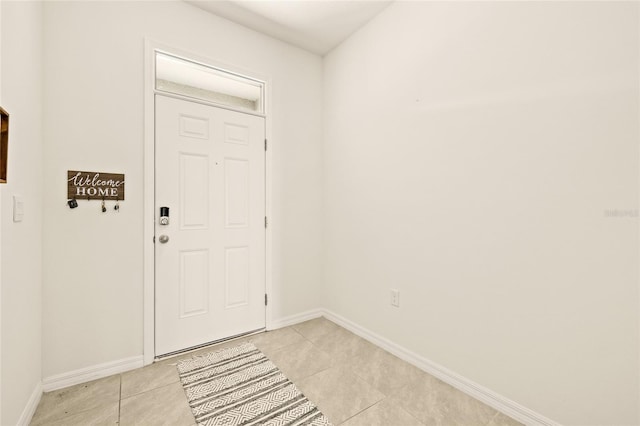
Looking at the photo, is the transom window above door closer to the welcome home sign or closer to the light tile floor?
the welcome home sign

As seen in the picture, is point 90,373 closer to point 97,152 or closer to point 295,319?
point 97,152

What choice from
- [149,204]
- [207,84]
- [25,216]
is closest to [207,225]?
[149,204]

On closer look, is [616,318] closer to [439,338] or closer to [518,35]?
[439,338]

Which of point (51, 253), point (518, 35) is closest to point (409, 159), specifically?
point (518, 35)

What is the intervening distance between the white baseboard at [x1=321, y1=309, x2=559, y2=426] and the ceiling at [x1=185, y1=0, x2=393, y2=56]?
2.78m

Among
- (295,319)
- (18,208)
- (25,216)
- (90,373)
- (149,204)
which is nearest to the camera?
(18,208)

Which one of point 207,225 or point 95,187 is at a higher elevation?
point 95,187

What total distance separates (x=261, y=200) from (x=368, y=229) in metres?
1.04

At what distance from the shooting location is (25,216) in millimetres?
1566

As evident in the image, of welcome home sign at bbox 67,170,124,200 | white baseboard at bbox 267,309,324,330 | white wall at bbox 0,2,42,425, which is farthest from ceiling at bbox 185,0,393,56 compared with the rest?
white baseboard at bbox 267,309,324,330

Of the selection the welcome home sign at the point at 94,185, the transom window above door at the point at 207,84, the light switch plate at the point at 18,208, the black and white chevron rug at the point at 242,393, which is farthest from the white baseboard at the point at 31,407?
the transom window above door at the point at 207,84

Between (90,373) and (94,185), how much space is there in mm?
1288

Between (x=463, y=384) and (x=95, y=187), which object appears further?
(x=95, y=187)

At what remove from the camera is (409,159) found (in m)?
2.24
